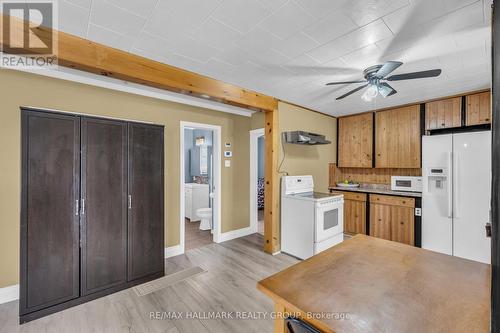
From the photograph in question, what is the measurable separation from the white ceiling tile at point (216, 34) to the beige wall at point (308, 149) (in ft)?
6.09

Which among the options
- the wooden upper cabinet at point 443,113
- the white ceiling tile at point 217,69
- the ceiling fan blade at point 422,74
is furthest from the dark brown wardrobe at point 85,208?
the wooden upper cabinet at point 443,113

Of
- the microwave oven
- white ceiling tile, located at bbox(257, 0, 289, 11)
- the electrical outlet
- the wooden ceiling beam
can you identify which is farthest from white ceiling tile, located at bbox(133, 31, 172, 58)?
the microwave oven

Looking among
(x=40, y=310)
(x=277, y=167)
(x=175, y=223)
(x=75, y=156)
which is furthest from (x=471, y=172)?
(x=40, y=310)

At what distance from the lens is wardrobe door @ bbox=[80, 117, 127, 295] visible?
2352mm

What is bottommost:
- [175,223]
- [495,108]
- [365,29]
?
[175,223]

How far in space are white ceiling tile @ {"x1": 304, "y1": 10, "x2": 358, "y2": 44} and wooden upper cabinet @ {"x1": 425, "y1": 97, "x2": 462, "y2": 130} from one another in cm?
286

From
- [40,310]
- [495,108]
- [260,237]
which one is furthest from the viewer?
[260,237]

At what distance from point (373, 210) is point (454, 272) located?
126 inches

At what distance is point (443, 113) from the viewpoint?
3.64 meters

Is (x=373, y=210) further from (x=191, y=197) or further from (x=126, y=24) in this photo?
(x=126, y=24)

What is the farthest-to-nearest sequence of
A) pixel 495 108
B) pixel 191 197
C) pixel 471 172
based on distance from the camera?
1. pixel 191 197
2. pixel 471 172
3. pixel 495 108

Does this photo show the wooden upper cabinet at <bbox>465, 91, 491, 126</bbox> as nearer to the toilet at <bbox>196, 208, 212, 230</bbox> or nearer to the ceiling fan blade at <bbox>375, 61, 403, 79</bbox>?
the ceiling fan blade at <bbox>375, 61, 403, 79</bbox>

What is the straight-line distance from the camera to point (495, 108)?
0.47 meters

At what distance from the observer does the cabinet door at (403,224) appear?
368 centimetres
